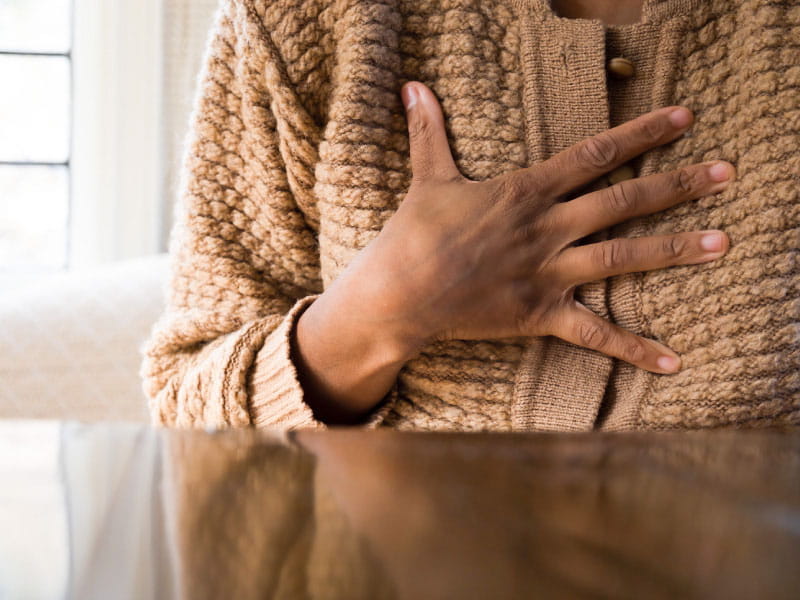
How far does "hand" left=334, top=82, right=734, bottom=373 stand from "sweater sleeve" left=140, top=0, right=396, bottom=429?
0.38 ft

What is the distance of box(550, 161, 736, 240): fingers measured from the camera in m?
0.62

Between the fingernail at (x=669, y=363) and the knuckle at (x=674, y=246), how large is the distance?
0.09 metres

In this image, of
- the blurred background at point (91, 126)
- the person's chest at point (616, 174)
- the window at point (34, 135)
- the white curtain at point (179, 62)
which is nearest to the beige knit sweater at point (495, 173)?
the person's chest at point (616, 174)

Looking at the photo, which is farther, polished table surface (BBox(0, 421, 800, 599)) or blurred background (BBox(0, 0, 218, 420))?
blurred background (BBox(0, 0, 218, 420))

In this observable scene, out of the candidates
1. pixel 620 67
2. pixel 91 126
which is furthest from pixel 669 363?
pixel 91 126

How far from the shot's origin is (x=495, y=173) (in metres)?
0.67

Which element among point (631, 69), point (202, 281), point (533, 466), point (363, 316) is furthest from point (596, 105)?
point (533, 466)

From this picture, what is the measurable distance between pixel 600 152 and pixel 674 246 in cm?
10

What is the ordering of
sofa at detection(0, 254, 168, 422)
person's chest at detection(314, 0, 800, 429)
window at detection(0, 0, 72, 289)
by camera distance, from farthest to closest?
window at detection(0, 0, 72, 289) < sofa at detection(0, 254, 168, 422) < person's chest at detection(314, 0, 800, 429)

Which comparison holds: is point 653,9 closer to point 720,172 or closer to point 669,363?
point 720,172

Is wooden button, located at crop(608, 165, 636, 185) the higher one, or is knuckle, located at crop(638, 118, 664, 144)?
knuckle, located at crop(638, 118, 664, 144)

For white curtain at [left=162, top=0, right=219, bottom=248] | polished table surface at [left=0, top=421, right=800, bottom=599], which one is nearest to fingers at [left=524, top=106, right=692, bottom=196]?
polished table surface at [left=0, top=421, right=800, bottom=599]

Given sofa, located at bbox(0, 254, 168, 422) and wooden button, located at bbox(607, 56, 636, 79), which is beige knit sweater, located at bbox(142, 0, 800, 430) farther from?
sofa, located at bbox(0, 254, 168, 422)

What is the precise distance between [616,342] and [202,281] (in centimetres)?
40
